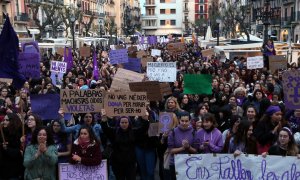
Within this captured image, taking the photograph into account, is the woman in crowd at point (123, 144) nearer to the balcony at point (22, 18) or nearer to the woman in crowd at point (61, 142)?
the woman in crowd at point (61, 142)

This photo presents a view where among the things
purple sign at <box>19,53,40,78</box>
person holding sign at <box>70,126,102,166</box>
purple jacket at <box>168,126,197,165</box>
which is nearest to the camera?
person holding sign at <box>70,126,102,166</box>

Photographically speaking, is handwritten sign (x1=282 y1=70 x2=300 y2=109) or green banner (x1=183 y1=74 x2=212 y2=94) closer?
handwritten sign (x1=282 y1=70 x2=300 y2=109)

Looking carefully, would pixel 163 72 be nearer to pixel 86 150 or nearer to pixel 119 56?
pixel 119 56

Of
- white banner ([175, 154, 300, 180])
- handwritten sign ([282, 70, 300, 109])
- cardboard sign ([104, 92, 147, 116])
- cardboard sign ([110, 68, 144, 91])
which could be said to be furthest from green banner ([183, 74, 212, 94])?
white banner ([175, 154, 300, 180])

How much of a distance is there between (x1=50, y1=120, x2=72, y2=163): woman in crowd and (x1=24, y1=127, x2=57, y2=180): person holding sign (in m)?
0.29

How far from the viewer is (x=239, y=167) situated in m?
5.27

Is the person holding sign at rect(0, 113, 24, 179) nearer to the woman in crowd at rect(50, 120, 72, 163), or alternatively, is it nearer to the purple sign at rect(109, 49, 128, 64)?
the woman in crowd at rect(50, 120, 72, 163)

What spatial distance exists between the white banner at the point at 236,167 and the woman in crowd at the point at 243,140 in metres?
0.23

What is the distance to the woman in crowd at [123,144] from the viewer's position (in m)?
6.24

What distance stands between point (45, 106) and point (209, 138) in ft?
8.31

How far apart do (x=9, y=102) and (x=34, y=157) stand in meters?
3.66

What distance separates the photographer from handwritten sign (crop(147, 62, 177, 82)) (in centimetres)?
1125

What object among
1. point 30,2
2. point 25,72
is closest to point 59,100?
point 25,72

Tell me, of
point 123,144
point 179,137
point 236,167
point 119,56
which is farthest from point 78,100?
point 119,56
